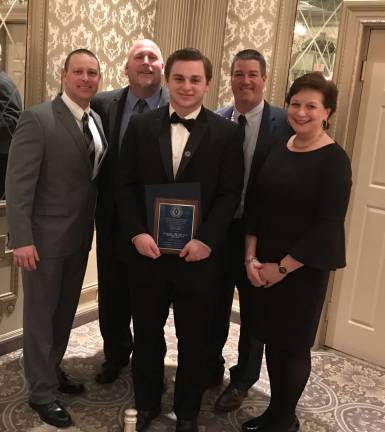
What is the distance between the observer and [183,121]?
1997 mm

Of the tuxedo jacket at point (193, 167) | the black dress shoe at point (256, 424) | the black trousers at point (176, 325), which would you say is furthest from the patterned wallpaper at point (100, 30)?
the black dress shoe at point (256, 424)

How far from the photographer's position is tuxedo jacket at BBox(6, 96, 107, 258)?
2049mm

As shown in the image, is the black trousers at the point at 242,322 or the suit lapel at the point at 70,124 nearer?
the suit lapel at the point at 70,124

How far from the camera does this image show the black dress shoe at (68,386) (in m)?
2.51

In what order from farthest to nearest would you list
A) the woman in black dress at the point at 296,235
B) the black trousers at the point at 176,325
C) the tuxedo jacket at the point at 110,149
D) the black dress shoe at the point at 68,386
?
1. the black dress shoe at the point at 68,386
2. the tuxedo jacket at the point at 110,149
3. the black trousers at the point at 176,325
4. the woman in black dress at the point at 296,235

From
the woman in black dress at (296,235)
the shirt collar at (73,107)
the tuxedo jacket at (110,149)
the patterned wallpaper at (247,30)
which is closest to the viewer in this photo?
the woman in black dress at (296,235)

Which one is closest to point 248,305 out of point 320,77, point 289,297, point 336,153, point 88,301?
point 289,297

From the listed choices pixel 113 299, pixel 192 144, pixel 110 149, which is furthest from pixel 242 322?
pixel 110 149

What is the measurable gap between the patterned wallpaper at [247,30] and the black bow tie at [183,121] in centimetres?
139

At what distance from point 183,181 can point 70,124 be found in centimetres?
55

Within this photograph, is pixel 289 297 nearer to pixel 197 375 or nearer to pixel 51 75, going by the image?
pixel 197 375

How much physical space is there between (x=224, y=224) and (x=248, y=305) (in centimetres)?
44

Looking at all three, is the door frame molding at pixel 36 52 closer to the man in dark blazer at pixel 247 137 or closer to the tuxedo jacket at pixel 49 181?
the tuxedo jacket at pixel 49 181

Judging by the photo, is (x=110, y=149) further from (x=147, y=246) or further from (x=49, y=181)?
(x=147, y=246)
